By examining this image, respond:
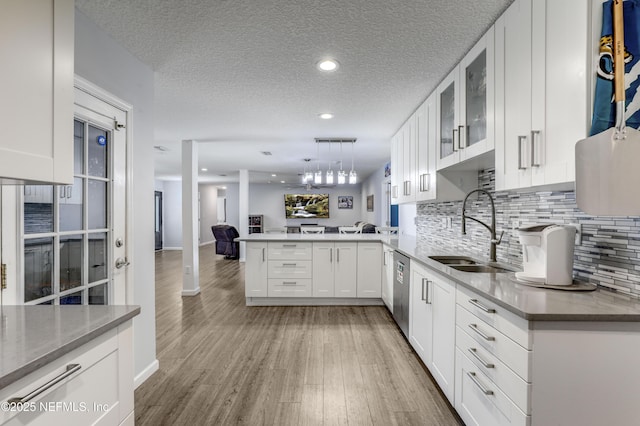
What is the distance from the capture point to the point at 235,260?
8.17 meters

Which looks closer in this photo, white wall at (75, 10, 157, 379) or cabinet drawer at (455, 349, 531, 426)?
cabinet drawer at (455, 349, 531, 426)

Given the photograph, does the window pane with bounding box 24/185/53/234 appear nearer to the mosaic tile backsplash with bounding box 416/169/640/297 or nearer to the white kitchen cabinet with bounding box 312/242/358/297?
the mosaic tile backsplash with bounding box 416/169/640/297

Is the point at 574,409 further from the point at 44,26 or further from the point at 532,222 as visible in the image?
the point at 44,26

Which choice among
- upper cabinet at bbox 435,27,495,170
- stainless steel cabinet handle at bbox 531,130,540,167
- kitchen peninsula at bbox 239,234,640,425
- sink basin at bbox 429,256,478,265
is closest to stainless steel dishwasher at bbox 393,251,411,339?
sink basin at bbox 429,256,478,265

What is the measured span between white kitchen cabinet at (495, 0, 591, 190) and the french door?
2435 millimetres

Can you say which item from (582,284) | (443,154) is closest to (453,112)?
(443,154)

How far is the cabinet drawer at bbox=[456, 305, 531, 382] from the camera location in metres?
1.20

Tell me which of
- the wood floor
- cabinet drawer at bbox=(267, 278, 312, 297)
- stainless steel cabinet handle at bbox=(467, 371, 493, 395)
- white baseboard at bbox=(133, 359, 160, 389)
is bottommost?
the wood floor

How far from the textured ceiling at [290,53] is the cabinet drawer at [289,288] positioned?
6.72ft

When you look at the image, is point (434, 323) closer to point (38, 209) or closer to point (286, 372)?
point (286, 372)

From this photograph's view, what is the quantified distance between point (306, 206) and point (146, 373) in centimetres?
959

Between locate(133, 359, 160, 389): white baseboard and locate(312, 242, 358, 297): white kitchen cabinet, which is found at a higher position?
locate(312, 242, 358, 297): white kitchen cabinet

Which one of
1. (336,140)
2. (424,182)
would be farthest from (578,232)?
(336,140)

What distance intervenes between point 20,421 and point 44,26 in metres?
1.24
